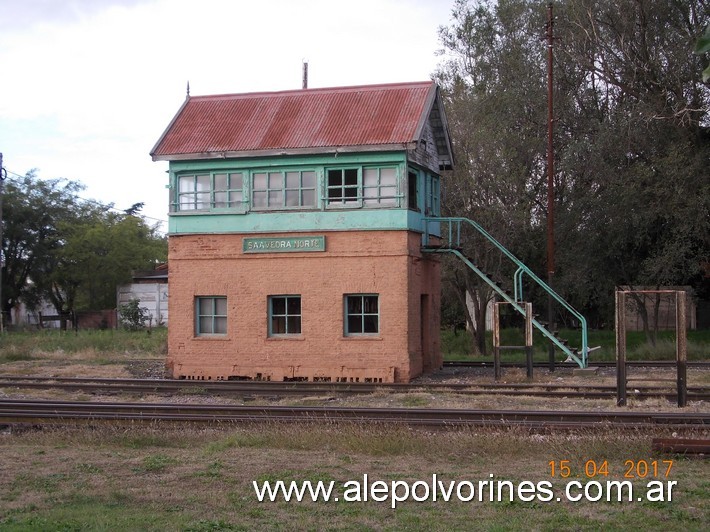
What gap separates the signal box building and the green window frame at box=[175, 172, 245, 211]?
3 centimetres

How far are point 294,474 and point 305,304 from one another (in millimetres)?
12951

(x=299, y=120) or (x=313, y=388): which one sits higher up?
(x=299, y=120)

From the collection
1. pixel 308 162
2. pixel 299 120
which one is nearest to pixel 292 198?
pixel 308 162

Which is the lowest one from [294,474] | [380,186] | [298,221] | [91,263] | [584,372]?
[294,474]

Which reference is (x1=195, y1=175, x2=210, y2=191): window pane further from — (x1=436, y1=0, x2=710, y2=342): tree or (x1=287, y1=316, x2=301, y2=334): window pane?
(x1=436, y1=0, x2=710, y2=342): tree

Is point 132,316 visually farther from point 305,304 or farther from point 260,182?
point 305,304

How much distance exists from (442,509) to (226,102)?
19.1 meters

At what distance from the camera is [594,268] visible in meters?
33.3

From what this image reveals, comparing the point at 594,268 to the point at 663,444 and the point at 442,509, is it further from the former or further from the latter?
the point at 442,509

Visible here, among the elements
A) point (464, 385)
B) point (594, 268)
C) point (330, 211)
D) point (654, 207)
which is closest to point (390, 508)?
point (464, 385)

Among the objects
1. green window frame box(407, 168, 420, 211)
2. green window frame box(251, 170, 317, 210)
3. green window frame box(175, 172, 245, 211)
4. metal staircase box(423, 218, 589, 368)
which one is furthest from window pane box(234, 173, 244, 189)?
metal staircase box(423, 218, 589, 368)

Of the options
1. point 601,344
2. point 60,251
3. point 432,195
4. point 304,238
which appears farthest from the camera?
point 60,251

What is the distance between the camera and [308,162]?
22969 millimetres

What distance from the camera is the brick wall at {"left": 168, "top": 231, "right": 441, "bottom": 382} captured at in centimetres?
2216
